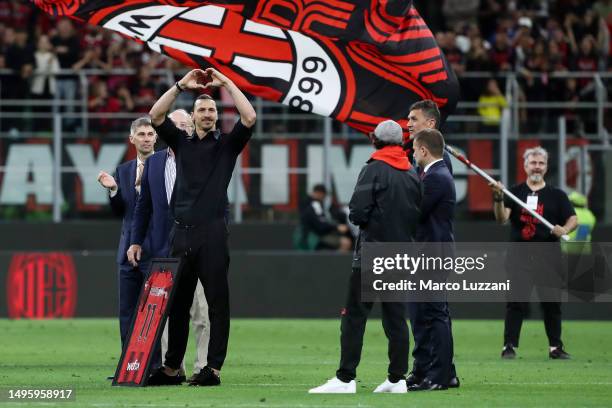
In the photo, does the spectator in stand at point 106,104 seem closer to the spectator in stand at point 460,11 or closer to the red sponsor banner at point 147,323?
the spectator in stand at point 460,11

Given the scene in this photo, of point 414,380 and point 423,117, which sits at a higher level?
point 423,117

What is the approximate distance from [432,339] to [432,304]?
0.93 feet

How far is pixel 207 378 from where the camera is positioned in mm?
12414

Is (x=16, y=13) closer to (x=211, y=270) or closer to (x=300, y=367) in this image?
(x=300, y=367)

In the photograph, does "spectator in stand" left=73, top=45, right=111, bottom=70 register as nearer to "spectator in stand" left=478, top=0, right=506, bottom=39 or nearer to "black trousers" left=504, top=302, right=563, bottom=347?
"spectator in stand" left=478, top=0, right=506, bottom=39

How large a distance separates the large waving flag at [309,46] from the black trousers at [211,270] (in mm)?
2751

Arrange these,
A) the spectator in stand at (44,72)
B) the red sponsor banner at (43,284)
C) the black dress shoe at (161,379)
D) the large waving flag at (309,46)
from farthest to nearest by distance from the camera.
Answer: the spectator in stand at (44,72)
the red sponsor banner at (43,284)
the large waving flag at (309,46)
the black dress shoe at (161,379)

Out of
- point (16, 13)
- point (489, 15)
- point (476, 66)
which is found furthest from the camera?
Result: point (489, 15)

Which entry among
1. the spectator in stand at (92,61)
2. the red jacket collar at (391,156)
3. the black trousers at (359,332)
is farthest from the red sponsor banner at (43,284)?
the red jacket collar at (391,156)

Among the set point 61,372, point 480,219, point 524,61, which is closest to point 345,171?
point 480,219

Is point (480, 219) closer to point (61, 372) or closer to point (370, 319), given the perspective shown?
point (370, 319)

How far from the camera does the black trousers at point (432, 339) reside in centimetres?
1217

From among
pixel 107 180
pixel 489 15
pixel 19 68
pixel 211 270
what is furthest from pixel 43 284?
pixel 489 15

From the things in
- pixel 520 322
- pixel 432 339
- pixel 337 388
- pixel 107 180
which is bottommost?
pixel 520 322
